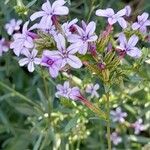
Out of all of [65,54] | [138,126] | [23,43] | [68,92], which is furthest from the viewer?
[138,126]

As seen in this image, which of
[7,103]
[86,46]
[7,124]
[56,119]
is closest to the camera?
[86,46]

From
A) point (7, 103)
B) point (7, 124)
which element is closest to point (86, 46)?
point (7, 124)

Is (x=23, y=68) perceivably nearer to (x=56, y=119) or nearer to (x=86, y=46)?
(x=56, y=119)

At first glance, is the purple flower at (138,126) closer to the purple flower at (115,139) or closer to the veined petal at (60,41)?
the purple flower at (115,139)

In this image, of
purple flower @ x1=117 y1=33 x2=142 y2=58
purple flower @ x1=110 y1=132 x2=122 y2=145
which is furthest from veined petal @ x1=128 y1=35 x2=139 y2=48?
purple flower @ x1=110 y1=132 x2=122 y2=145

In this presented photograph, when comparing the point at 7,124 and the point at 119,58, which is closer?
the point at 119,58

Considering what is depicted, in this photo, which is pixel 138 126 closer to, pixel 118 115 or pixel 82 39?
pixel 118 115

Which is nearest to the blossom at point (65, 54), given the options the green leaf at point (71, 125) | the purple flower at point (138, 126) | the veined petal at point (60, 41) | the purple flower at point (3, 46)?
the veined petal at point (60, 41)

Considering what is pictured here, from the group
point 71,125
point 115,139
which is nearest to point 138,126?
point 115,139
